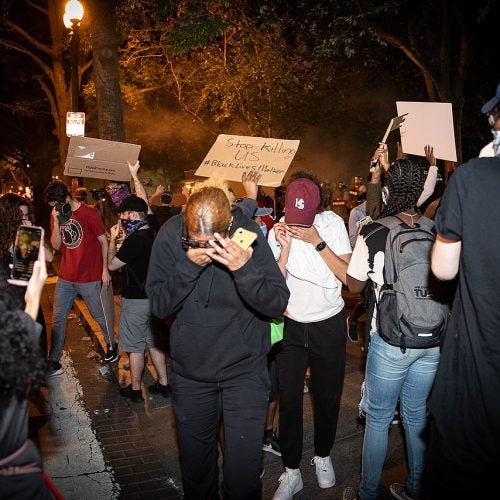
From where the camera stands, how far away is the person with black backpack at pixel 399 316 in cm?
306

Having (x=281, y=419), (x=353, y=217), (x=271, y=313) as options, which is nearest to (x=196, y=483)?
(x=281, y=419)

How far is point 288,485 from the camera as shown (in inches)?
147

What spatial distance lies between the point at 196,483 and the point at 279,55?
44.3 feet

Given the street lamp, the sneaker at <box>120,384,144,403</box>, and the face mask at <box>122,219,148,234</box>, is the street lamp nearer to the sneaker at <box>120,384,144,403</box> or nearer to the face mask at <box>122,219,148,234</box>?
the face mask at <box>122,219,148,234</box>

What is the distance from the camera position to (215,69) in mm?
15492

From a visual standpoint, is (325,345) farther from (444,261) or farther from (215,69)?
(215,69)

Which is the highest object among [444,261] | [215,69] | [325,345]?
[215,69]

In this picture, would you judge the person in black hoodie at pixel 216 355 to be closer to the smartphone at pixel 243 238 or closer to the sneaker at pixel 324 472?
the smartphone at pixel 243 238

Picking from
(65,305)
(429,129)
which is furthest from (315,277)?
(65,305)

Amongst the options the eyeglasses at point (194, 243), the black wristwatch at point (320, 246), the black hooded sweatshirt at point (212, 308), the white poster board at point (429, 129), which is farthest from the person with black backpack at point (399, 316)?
the white poster board at point (429, 129)

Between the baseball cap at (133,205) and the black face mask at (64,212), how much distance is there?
1487 mm

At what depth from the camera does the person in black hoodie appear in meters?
2.99

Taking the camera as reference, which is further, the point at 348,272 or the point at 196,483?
the point at 348,272

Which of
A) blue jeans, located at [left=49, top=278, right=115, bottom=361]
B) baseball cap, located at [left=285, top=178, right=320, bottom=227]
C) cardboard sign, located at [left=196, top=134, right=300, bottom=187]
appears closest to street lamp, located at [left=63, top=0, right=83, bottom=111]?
blue jeans, located at [left=49, top=278, right=115, bottom=361]
